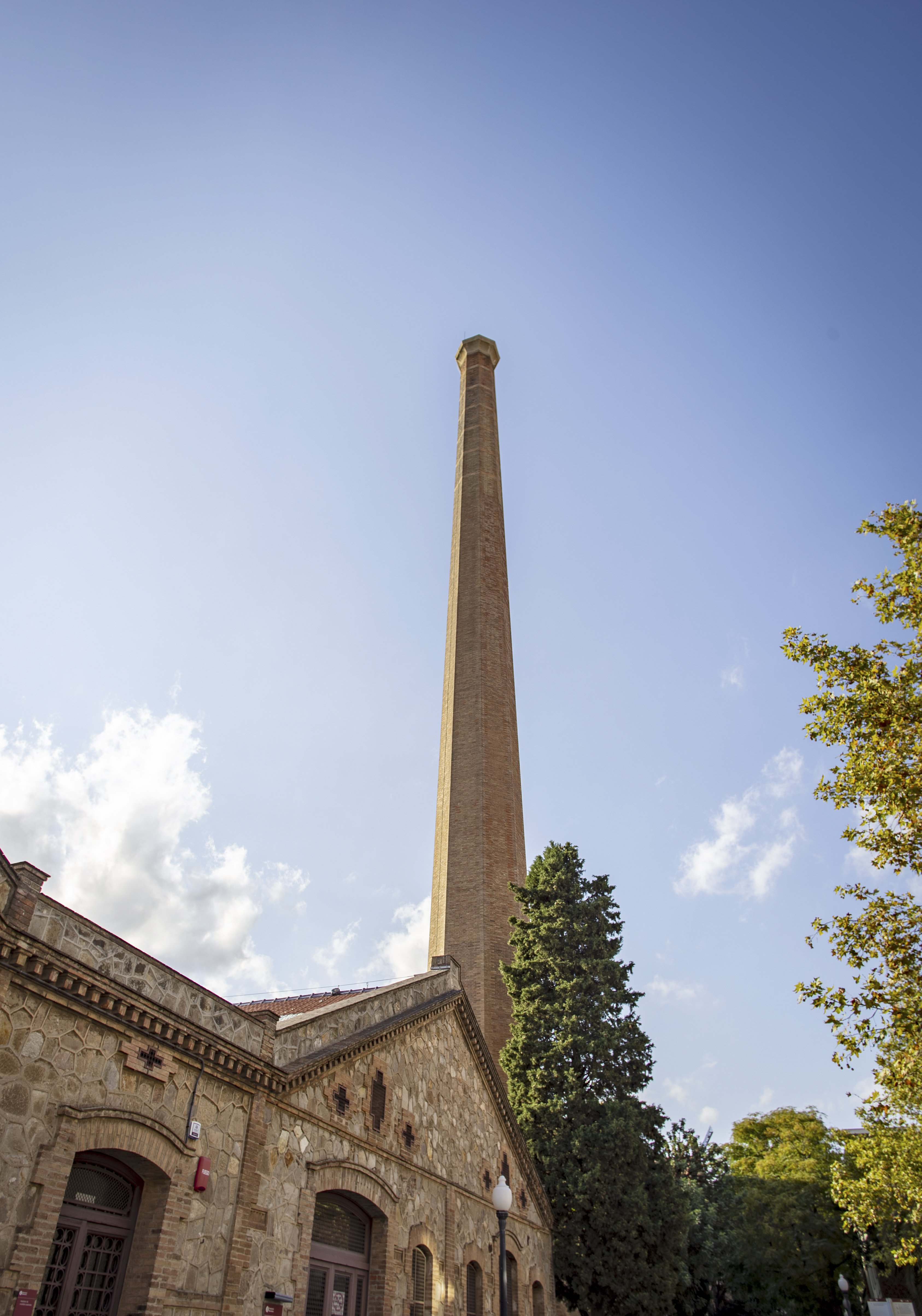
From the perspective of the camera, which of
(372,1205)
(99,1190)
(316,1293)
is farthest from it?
(372,1205)

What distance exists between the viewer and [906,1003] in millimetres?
11078

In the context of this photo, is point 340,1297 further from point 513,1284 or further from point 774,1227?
point 774,1227

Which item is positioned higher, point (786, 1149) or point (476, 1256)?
point (786, 1149)

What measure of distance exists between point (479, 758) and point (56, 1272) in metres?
26.5

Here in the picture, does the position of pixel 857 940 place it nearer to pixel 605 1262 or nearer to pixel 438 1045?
pixel 438 1045

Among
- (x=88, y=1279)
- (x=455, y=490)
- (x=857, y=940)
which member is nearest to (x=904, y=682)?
(x=857, y=940)

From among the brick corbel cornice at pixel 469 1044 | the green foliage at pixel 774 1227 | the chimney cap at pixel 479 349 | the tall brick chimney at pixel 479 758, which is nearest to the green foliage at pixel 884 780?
the brick corbel cornice at pixel 469 1044

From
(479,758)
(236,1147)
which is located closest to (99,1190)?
(236,1147)

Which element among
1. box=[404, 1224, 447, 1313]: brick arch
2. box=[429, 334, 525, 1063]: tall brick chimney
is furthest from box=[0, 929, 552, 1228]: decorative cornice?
box=[429, 334, 525, 1063]: tall brick chimney

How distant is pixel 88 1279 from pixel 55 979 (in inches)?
128

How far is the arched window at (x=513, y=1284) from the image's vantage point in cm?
1780

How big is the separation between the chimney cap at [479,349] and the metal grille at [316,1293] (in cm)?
4595

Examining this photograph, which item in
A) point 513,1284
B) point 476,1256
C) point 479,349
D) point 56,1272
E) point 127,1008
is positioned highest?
point 479,349

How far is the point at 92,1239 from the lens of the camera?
8.91 metres
